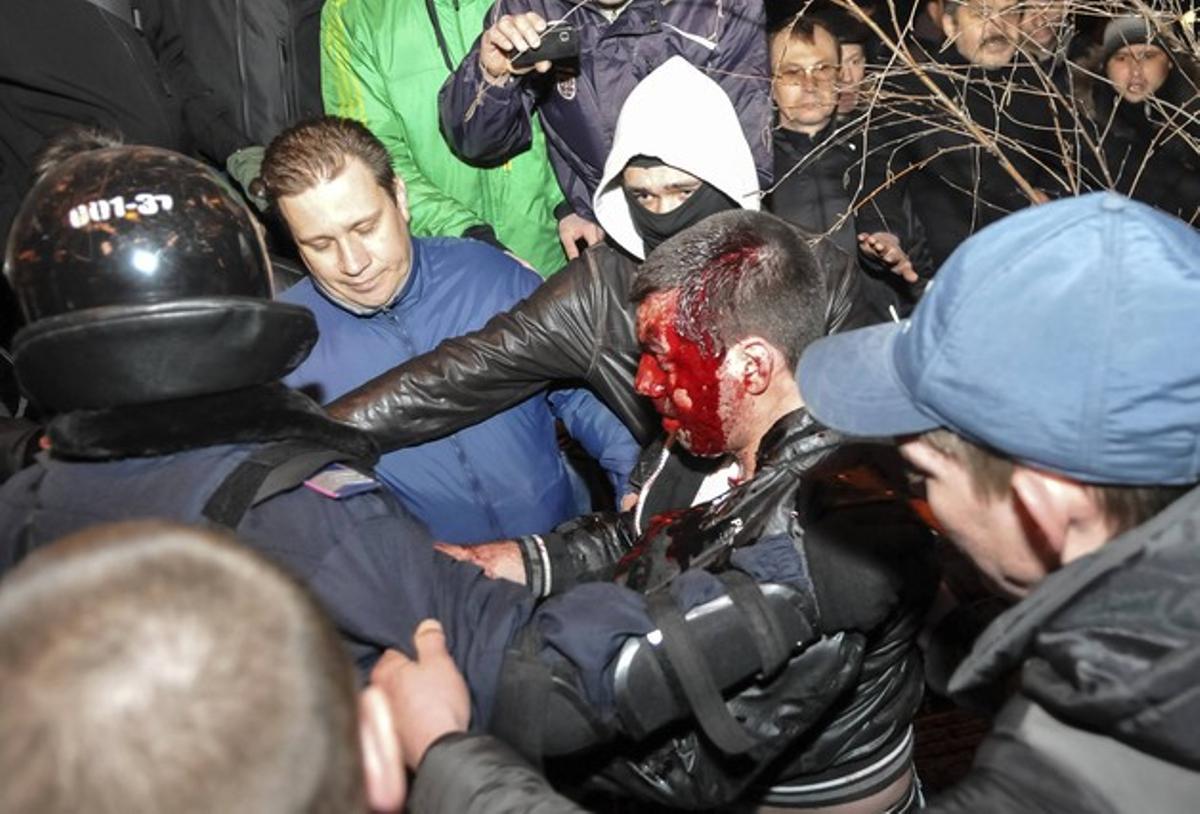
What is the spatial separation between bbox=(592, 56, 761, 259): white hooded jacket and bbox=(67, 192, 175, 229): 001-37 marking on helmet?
A: 77.4 inches

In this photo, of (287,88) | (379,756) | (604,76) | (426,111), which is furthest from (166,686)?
(287,88)

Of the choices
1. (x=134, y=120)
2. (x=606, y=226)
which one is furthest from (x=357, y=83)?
(x=606, y=226)

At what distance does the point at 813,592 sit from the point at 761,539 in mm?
144

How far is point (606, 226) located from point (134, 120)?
182cm

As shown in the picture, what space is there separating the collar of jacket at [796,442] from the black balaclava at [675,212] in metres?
1.17

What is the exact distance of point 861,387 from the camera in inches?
79.4

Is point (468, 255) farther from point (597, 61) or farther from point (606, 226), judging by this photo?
point (597, 61)

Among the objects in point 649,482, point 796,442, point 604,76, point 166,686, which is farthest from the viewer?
point 604,76

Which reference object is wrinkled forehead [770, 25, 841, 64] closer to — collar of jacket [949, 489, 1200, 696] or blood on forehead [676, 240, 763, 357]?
blood on forehead [676, 240, 763, 357]

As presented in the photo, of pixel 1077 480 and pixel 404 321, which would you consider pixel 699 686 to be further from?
pixel 404 321

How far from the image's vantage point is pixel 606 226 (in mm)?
3785

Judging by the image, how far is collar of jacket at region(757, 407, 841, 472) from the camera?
2.55 metres

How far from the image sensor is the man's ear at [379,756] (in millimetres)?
1354

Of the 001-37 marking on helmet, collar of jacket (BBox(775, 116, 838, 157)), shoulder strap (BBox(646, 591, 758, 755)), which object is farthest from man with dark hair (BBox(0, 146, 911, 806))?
collar of jacket (BBox(775, 116, 838, 157))
